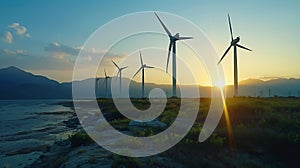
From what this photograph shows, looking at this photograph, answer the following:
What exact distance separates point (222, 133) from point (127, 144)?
23.2ft

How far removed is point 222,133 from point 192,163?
7.40 m

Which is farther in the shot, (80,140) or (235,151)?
(80,140)

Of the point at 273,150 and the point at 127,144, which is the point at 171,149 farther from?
the point at 273,150

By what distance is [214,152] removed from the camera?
16.9 meters

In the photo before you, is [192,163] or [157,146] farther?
[157,146]

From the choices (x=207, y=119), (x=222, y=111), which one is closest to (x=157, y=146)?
(x=207, y=119)

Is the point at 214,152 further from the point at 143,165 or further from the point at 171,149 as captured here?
the point at 143,165

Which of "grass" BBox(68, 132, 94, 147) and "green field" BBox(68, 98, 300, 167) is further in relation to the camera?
"grass" BBox(68, 132, 94, 147)

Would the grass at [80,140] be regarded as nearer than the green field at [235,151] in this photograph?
No

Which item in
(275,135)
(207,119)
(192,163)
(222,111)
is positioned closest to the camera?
(192,163)

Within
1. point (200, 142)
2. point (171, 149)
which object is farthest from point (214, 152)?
point (171, 149)

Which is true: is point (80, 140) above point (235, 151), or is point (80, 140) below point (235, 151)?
below

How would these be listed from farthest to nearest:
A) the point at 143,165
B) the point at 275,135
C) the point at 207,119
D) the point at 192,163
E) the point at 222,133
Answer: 1. the point at 207,119
2. the point at 222,133
3. the point at 275,135
4. the point at 192,163
5. the point at 143,165

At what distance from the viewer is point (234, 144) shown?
18906 millimetres
